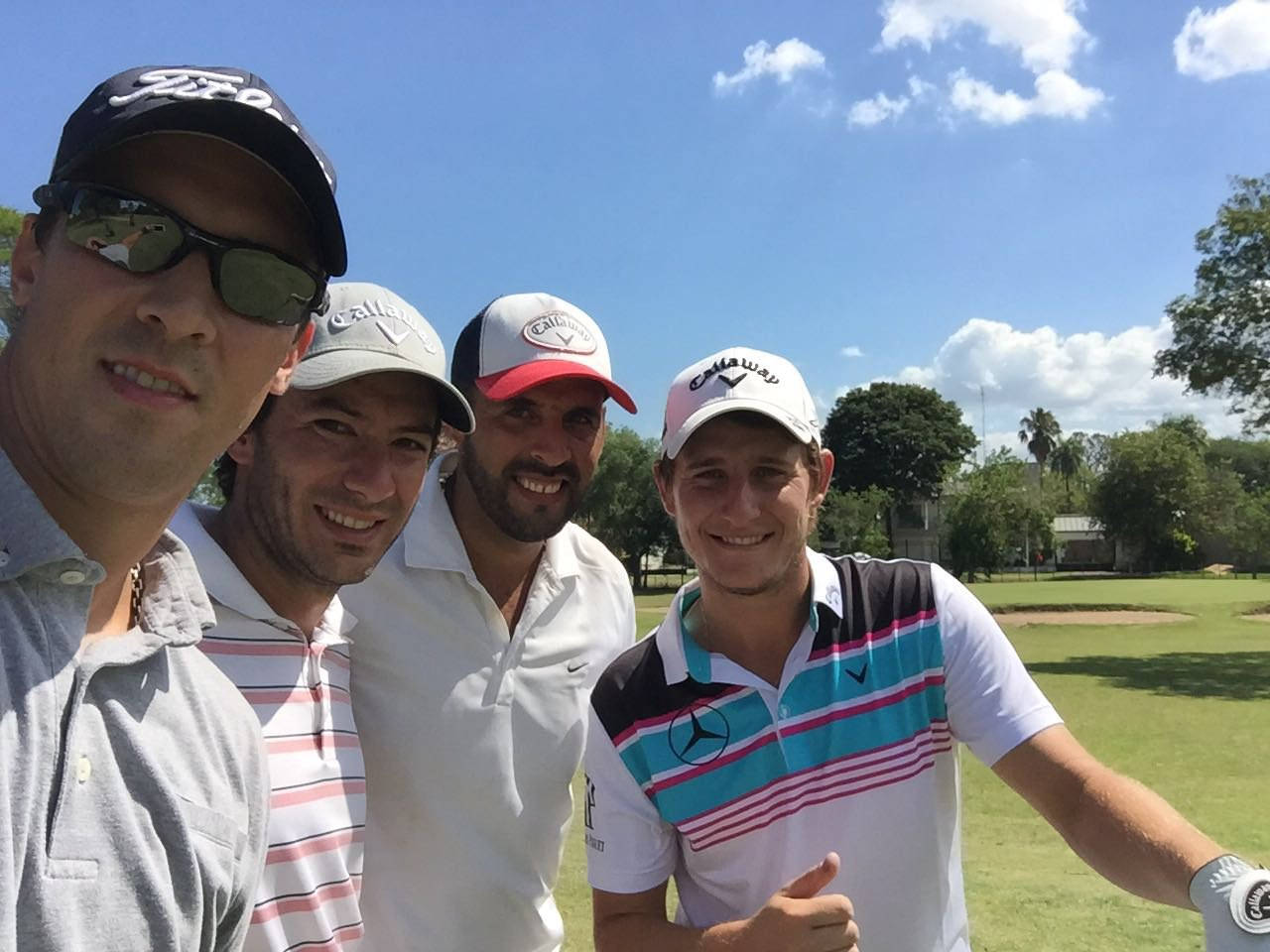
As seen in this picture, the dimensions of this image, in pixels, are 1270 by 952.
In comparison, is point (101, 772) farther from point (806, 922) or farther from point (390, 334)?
point (390, 334)

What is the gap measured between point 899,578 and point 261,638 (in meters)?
1.97

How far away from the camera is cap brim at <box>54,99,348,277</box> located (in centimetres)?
163

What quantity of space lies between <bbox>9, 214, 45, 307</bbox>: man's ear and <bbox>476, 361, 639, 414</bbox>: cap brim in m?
1.96

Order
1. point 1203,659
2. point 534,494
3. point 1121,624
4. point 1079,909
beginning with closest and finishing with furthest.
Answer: point 534,494 < point 1079,909 < point 1203,659 < point 1121,624

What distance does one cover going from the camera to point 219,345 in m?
1.77

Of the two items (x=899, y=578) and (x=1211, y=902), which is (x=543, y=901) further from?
(x=1211, y=902)

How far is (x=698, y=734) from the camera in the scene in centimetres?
286

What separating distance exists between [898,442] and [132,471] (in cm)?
8371

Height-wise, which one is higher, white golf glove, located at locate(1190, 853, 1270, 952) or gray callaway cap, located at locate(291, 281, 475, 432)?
gray callaway cap, located at locate(291, 281, 475, 432)

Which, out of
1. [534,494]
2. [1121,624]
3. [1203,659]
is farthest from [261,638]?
[1121,624]

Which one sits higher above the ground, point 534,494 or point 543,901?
Result: point 534,494

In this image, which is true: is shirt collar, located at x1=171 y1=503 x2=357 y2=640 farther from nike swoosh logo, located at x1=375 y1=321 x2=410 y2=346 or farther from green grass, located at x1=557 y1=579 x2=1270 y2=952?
green grass, located at x1=557 y1=579 x2=1270 y2=952

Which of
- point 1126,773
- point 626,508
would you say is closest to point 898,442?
point 626,508

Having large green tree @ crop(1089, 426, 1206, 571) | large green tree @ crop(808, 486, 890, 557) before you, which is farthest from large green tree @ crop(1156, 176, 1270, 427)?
large green tree @ crop(1089, 426, 1206, 571)
